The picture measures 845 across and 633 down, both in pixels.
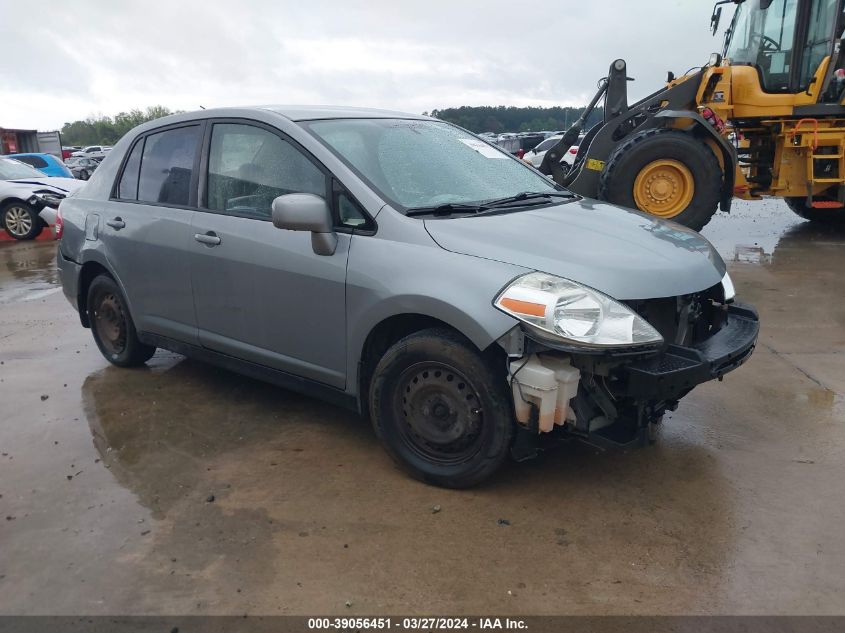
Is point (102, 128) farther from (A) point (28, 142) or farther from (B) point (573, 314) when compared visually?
(B) point (573, 314)

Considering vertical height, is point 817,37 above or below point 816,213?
above

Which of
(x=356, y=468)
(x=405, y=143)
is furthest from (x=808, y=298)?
(x=356, y=468)

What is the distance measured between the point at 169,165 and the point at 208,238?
0.76 metres

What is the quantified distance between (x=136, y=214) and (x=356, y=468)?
2277mm

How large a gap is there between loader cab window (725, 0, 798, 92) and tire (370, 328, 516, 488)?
327 inches

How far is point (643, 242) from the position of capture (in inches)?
131

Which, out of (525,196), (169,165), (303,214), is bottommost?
(303,214)

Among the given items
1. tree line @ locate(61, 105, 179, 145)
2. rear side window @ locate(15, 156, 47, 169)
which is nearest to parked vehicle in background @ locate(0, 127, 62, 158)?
rear side window @ locate(15, 156, 47, 169)

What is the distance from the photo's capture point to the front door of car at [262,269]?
349 cm

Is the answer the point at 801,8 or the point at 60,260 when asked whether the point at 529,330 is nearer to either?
the point at 60,260

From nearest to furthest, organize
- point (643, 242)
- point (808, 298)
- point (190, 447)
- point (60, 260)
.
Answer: point (643, 242)
point (190, 447)
point (60, 260)
point (808, 298)

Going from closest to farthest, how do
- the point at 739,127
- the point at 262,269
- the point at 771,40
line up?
the point at 262,269
the point at 771,40
the point at 739,127

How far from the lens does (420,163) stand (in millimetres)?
3721

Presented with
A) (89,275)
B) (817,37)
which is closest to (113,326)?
(89,275)
